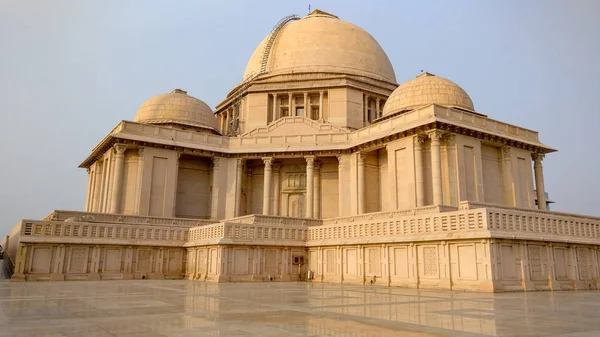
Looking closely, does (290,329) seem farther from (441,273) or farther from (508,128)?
(508,128)

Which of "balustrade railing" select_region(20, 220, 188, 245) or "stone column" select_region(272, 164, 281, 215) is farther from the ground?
"stone column" select_region(272, 164, 281, 215)

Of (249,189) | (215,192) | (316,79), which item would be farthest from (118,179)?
(316,79)

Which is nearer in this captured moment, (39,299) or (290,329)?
(290,329)

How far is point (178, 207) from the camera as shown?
41.5 m

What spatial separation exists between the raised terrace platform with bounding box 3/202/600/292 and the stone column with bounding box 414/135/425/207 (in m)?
5.87

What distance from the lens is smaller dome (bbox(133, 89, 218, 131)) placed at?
148 ft

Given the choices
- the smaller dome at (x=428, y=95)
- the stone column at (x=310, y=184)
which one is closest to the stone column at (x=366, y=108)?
the smaller dome at (x=428, y=95)

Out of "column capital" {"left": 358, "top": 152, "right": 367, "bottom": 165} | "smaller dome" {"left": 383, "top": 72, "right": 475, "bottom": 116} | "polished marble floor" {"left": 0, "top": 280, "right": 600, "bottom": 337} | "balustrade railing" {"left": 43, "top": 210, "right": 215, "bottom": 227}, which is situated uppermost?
"smaller dome" {"left": 383, "top": 72, "right": 475, "bottom": 116}

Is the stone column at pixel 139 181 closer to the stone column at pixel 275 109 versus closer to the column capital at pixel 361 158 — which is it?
the stone column at pixel 275 109

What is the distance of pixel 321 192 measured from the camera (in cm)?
4297

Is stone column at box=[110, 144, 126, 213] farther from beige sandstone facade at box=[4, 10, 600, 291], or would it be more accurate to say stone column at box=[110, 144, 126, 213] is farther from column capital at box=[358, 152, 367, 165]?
column capital at box=[358, 152, 367, 165]

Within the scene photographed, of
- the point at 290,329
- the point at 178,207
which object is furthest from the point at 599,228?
the point at 178,207

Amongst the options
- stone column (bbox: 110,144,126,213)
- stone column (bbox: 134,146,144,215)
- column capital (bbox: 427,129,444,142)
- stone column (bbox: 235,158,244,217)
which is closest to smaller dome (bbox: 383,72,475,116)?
column capital (bbox: 427,129,444,142)

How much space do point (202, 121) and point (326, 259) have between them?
24.7 m
